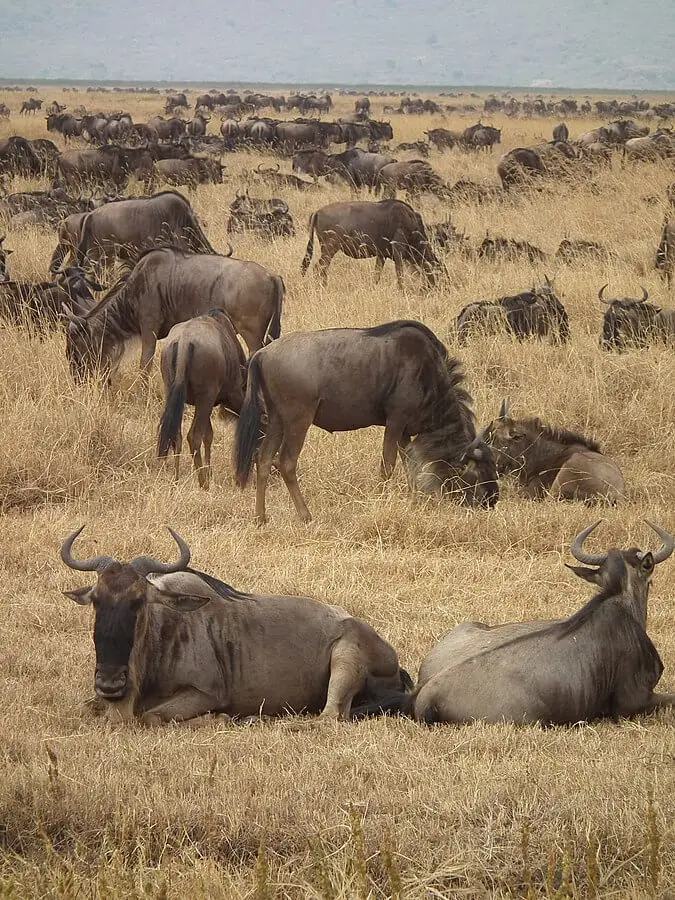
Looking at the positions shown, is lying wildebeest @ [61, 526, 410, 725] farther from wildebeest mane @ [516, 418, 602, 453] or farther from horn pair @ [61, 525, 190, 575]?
wildebeest mane @ [516, 418, 602, 453]

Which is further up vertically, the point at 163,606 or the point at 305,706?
the point at 163,606

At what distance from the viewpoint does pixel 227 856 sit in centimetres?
378

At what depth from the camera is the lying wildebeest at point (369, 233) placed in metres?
14.2

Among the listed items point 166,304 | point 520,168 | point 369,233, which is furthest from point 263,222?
point 166,304

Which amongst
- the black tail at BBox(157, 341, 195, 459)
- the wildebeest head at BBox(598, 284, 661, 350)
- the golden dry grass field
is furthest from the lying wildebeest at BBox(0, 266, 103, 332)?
the wildebeest head at BBox(598, 284, 661, 350)

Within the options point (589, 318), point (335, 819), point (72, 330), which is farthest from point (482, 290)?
point (335, 819)

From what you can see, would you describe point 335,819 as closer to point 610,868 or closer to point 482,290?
point 610,868

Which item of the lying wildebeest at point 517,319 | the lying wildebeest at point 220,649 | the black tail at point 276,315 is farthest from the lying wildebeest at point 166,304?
the lying wildebeest at point 220,649

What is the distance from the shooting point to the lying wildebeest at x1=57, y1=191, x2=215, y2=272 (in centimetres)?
1284

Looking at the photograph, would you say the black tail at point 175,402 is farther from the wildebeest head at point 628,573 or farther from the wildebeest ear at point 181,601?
the wildebeest head at point 628,573

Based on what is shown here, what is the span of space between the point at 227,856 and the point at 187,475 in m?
4.57

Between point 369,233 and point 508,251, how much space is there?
63.2 inches

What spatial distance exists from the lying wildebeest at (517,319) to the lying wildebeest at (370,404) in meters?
2.98

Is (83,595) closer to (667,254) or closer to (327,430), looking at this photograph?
(327,430)
